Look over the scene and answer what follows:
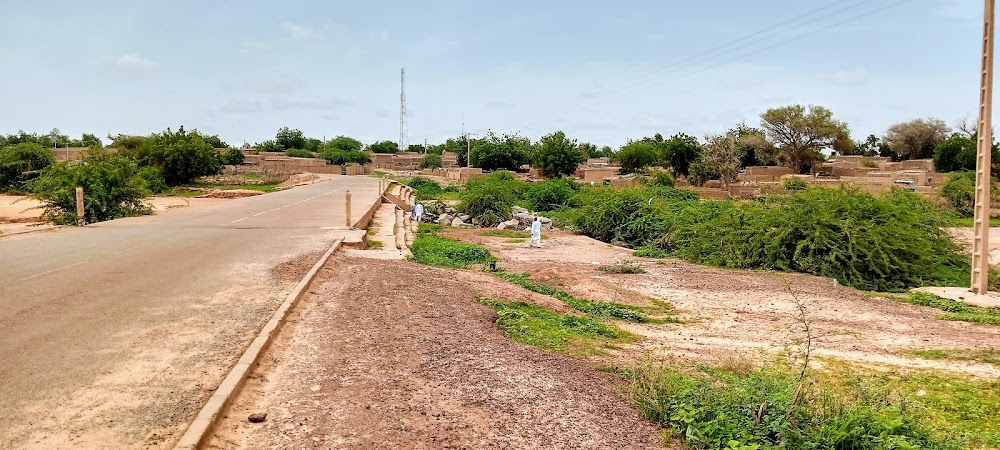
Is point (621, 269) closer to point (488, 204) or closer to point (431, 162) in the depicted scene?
point (488, 204)

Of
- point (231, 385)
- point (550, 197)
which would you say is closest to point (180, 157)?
point (550, 197)

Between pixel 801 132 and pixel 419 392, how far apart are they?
7723 centimetres

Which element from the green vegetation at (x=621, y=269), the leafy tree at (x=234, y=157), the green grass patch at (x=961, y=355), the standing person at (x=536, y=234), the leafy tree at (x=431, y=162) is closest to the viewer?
the green grass patch at (x=961, y=355)

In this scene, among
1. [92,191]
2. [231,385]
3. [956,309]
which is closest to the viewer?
[231,385]

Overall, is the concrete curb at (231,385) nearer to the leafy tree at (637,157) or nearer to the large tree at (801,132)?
the leafy tree at (637,157)

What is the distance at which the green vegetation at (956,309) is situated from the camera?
13.4m

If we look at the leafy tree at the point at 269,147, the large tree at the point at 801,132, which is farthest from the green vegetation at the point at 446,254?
the leafy tree at the point at 269,147

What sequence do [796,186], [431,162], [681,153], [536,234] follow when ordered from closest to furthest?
[536,234], [796,186], [681,153], [431,162]

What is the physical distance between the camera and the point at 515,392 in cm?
668

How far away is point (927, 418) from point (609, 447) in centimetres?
368

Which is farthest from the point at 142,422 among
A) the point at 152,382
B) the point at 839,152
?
the point at 839,152

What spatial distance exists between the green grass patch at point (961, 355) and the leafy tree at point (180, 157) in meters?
56.8

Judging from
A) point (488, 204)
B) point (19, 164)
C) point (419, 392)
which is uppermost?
point (19, 164)

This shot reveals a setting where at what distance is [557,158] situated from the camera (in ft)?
228
